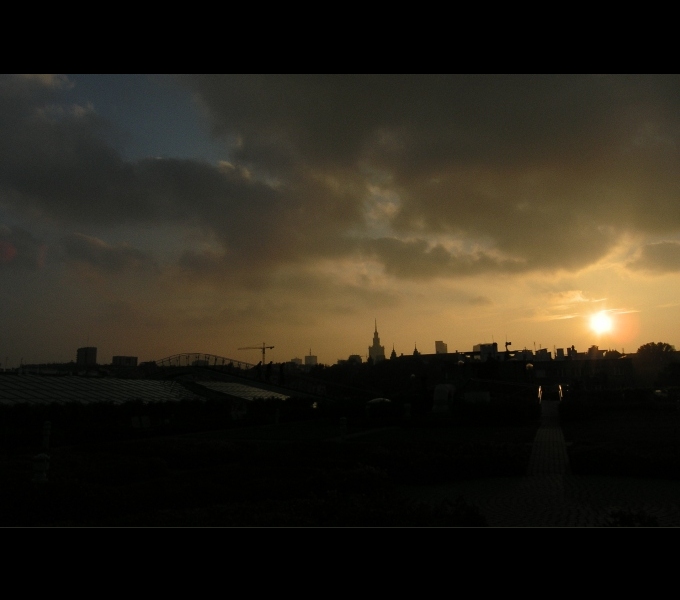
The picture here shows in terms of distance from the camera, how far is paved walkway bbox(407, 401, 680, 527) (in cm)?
870

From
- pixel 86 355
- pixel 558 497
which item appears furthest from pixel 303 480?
pixel 86 355

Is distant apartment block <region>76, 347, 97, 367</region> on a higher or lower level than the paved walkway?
higher

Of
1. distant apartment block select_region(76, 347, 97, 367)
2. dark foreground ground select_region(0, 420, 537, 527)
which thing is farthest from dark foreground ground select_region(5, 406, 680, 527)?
distant apartment block select_region(76, 347, 97, 367)

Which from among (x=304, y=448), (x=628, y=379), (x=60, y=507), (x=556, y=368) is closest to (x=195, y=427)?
(x=304, y=448)

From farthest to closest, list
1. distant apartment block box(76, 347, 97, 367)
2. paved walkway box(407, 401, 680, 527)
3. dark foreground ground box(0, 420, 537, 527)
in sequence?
distant apartment block box(76, 347, 97, 367) < paved walkway box(407, 401, 680, 527) < dark foreground ground box(0, 420, 537, 527)

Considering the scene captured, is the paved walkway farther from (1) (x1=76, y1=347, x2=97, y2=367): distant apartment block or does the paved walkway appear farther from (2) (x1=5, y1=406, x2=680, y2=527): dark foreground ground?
(1) (x1=76, y1=347, x2=97, y2=367): distant apartment block

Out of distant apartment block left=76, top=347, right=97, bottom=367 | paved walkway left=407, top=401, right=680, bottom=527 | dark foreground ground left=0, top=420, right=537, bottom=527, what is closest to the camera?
dark foreground ground left=0, top=420, right=537, bottom=527

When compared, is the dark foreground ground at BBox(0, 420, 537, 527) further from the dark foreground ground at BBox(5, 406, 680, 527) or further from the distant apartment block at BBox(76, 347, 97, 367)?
the distant apartment block at BBox(76, 347, 97, 367)

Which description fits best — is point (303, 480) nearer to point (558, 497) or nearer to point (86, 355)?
point (558, 497)

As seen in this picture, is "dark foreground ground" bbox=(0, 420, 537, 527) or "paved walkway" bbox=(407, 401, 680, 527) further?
"paved walkway" bbox=(407, 401, 680, 527)

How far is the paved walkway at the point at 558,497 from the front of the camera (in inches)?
343
